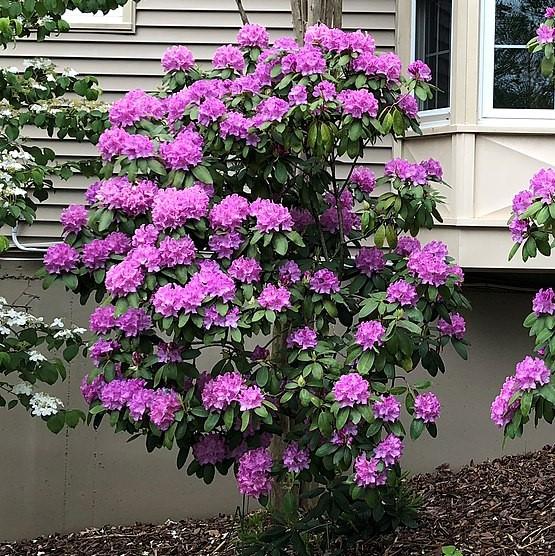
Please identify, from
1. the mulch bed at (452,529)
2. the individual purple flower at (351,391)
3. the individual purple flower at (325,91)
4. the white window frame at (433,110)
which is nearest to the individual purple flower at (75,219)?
the individual purple flower at (325,91)

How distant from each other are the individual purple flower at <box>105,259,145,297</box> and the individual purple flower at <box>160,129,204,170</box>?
502 millimetres

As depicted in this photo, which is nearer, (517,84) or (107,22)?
(517,84)

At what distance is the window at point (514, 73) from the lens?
18.3ft

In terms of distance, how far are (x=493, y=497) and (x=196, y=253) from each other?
2278 mm

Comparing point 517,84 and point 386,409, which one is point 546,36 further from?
point 517,84

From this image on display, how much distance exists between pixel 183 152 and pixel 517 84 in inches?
102

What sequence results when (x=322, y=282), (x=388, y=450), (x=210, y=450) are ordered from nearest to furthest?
(x=388, y=450) < (x=322, y=282) < (x=210, y=450)

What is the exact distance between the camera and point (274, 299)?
3.78m

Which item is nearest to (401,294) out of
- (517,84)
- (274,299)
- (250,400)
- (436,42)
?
(274,299)

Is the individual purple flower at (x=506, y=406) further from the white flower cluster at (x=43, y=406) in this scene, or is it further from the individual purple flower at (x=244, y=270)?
the white flower cluster at (x=43, y=406)

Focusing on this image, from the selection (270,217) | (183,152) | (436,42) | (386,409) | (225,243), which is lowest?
(386,409)

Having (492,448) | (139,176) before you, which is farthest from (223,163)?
(492,448)

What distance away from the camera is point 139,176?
13.2ft

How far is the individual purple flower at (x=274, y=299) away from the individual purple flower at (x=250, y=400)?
351 millimetres
